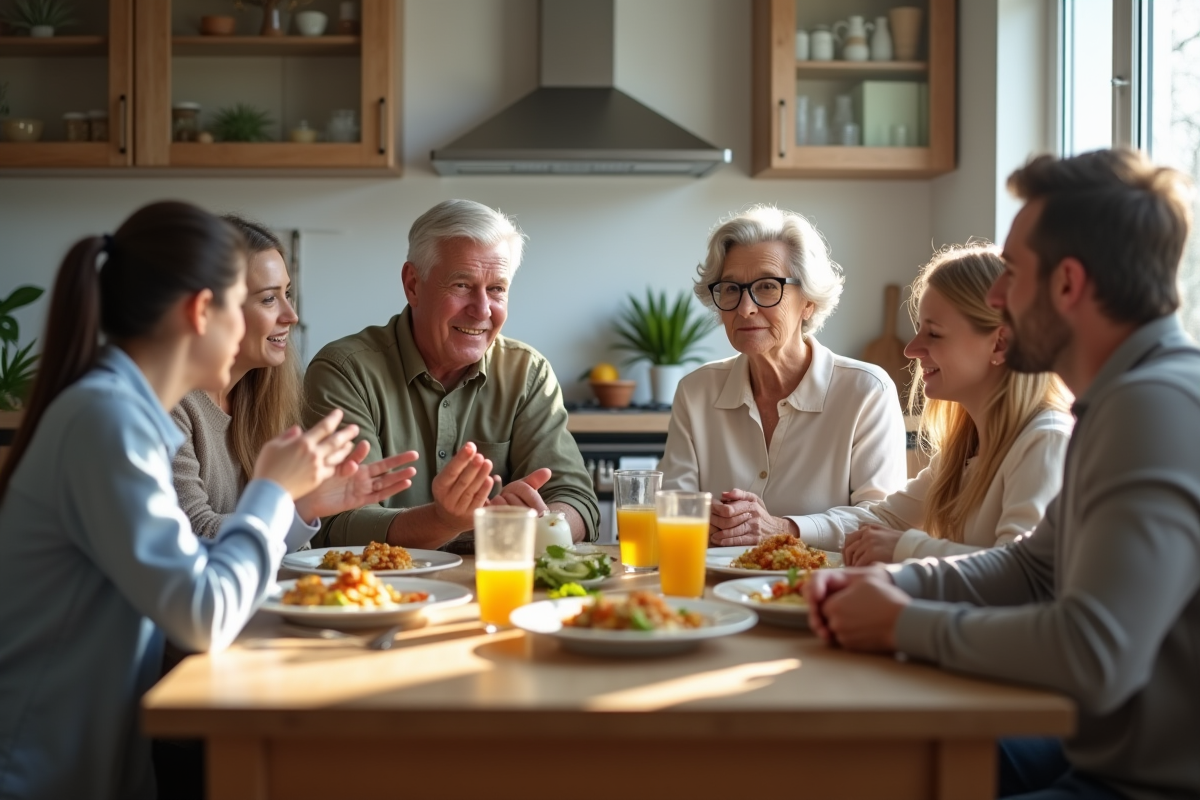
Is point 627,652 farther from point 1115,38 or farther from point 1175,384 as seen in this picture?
point 1115,38

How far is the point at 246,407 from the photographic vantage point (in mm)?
2283

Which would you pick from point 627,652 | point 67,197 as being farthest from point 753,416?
point 67,197

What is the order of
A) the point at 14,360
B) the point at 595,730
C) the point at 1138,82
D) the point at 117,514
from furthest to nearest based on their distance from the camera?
1. the point at 14,360
2. the point at 1138,82
3. the point at 117,514
4. the point at 595,730

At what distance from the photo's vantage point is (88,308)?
4.48 feet

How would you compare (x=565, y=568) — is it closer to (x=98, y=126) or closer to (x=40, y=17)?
(x=98, y=126)

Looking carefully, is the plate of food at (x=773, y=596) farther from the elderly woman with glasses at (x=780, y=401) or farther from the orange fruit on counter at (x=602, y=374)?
the orange fruit on counter at (x=602, y=374)

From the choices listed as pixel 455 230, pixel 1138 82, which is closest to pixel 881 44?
pixel 1138 82

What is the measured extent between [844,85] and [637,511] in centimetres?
287

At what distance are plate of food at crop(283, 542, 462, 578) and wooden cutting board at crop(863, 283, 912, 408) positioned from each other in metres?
2.83

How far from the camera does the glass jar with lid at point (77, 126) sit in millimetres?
4125

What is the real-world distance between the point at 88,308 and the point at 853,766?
970mm

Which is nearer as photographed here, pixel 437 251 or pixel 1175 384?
pixel 1175 384

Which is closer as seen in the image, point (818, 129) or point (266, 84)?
point (818, 129)

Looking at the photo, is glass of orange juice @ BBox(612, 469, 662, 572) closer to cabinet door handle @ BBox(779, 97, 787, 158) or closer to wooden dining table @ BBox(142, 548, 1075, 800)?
wooden dining table @ BBox(142, 548, 1075, 800)
